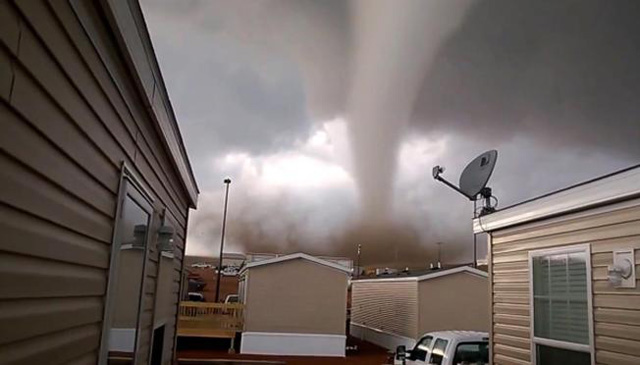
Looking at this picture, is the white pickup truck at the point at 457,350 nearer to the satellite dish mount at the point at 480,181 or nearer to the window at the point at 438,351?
the window at the point at 438,351

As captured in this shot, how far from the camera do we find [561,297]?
5.53 meters

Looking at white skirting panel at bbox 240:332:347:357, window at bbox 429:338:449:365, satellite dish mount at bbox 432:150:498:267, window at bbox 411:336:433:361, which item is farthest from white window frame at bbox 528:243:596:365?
white skirting panel at bbox 240:332:347:357

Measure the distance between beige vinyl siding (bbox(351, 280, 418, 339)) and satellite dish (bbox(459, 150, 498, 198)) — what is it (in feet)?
36.5

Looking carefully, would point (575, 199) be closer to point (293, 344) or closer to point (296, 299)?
point (296, 299)

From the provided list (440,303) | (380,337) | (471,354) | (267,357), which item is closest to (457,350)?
(471,354)

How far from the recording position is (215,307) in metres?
18.4

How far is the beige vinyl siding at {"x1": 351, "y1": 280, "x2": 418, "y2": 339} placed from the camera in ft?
62.0

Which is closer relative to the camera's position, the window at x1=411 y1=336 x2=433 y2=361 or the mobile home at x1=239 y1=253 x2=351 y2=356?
the window at x1=411 y1=336 x2=433 y2=361

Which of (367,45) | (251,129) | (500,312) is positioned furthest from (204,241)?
(500,312)

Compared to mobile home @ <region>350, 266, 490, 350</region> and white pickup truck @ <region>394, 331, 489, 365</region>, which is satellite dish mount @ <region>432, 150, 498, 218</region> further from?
mobile home @ <region>350, 266, 490, 350</region>

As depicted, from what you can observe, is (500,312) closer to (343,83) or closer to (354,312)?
(343,83)

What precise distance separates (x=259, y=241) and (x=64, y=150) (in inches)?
1842

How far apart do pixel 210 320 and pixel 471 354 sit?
1111 cm

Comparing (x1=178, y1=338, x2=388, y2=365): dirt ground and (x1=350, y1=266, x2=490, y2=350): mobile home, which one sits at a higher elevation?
(x1=350, y1=266, x2=490, y2=350): mobile home
